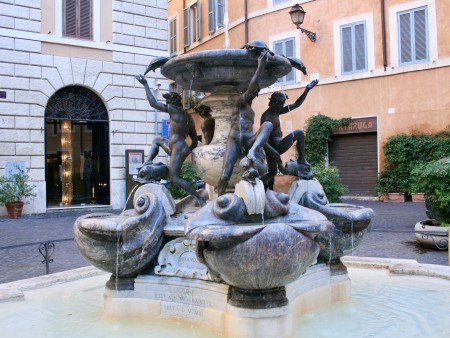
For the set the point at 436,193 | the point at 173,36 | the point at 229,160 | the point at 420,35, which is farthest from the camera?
the point at 173,36

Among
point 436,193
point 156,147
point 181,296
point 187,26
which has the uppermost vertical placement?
point 187,26

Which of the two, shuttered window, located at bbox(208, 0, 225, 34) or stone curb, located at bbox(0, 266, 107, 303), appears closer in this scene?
stone curb, located at bbox(0, 266, 107, 303)

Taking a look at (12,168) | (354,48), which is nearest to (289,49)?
(354,48)

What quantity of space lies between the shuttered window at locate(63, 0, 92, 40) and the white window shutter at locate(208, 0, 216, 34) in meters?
8.82

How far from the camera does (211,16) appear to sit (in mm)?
23641

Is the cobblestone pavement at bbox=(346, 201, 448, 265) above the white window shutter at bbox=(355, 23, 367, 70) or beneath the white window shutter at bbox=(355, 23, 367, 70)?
beneath

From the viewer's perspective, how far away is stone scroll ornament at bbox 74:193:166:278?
389 cm

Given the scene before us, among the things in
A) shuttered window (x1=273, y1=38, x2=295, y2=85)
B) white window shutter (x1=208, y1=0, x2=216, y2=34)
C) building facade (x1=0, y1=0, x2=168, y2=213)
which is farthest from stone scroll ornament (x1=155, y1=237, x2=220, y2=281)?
white window shutter (x1=208, y1=0, x2=216, y2=34)

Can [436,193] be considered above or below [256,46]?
below

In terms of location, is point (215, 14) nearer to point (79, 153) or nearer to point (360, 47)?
point (360, 47)

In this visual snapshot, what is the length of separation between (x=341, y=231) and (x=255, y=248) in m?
1.60

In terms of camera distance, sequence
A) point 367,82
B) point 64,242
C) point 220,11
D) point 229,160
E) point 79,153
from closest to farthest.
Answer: point 229,160 < point 64,242 < point 79,153 < point 367,82 < point 220,11

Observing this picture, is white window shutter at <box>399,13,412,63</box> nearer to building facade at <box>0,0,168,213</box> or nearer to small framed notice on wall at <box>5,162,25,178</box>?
building facade at <box>0,0,168,213</box>

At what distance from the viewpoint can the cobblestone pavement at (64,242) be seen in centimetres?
715
